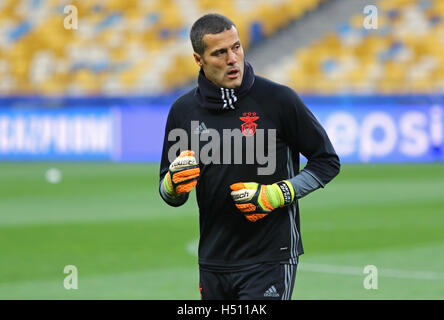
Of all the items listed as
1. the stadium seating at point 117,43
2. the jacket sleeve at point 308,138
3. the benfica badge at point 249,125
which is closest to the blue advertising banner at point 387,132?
the stadium seating at point 117,43

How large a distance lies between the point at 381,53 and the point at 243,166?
74.2ft

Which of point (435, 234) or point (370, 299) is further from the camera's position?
point (435, 234)

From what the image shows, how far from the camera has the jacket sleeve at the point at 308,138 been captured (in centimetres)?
457

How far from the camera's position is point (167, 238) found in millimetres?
11508

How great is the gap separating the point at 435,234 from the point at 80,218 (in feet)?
17.7

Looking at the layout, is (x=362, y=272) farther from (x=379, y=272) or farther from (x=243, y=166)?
(x=243, y=166)

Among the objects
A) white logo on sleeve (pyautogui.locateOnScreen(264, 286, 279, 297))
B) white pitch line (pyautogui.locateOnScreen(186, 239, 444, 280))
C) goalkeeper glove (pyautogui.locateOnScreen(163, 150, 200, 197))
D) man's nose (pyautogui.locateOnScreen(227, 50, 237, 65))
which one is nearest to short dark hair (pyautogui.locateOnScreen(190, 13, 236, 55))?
man's nose (pyautogui.locateOnScreen(227, 50, 237, 65))

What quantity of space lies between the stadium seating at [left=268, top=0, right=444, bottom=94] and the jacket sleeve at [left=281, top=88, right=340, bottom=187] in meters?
20.2

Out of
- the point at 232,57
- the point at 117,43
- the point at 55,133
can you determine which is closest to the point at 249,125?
the point at 232,57

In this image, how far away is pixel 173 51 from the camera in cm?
2788

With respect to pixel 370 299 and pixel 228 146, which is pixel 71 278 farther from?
pixel 228 146

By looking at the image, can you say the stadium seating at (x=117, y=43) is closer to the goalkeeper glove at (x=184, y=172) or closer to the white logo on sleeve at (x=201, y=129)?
the white logo on sleeve at (x=201, y=129)

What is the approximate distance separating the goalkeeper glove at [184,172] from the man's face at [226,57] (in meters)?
0.43
